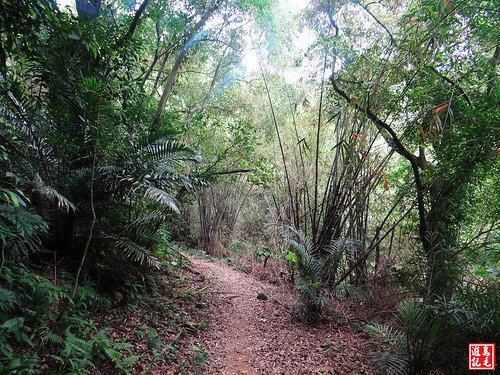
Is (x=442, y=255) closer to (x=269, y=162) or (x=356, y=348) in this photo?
(x=356, y=348)

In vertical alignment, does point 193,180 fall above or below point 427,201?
below

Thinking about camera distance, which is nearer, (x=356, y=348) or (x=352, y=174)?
(x=356, y=348)

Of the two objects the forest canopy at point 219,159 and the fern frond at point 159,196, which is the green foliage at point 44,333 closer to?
the forest canopy at point 219,159

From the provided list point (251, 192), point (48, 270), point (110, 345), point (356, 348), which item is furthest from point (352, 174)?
point (251, 192)

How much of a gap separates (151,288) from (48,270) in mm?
1369

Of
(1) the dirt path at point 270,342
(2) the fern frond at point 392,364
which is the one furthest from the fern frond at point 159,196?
(2) the fern frond at point 392,364

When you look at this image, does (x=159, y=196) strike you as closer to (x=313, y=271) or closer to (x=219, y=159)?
(x=313, y=271)

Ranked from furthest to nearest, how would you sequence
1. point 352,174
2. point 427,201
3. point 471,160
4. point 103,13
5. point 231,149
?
point 231,149, point 427,201, point 352,174, point 103,13, point 471,160

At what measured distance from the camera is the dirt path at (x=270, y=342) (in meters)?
3.25

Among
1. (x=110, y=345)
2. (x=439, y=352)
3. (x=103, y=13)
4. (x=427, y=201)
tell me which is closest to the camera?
(x=110, y=345)

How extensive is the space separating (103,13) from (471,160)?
187 inches

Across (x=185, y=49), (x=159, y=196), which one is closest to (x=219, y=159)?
(x=185, y=49)

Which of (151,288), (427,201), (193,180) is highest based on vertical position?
(427,201)

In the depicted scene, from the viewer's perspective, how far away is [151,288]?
161 inches
